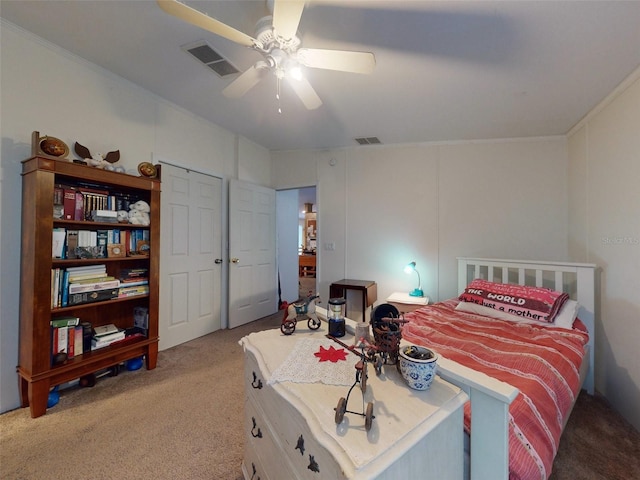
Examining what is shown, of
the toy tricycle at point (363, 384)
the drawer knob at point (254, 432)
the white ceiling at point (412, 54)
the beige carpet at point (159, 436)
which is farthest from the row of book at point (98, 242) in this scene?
the toy tricycle at point (363, 384)

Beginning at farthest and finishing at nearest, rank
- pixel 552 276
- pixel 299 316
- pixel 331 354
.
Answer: pixel 552 276 < pixel 299 316 < pixel 331 354

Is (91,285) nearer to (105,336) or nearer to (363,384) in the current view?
(105,336)

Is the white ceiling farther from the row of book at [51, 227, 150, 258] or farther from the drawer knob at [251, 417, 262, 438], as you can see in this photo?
the drawer knob at [251, 417, 262, 438]

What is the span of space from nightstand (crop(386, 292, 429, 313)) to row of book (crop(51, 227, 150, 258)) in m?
2.45

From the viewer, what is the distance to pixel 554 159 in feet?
9.21

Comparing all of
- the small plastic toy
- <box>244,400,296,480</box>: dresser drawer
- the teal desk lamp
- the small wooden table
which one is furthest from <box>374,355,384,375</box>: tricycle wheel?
the teal desk lamp

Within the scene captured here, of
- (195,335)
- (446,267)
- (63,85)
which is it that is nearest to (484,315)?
(446,267)

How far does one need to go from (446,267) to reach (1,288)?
151 inches

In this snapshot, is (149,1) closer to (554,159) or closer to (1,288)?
(1,288)

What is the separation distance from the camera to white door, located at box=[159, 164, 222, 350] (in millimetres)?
2781

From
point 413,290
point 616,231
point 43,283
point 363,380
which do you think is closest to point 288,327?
point 363,380

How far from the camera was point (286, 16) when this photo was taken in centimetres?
126

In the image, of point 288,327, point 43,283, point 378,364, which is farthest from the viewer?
point 43,283

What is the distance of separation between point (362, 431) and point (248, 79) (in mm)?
1927
